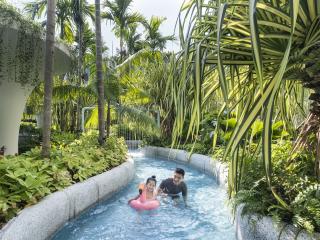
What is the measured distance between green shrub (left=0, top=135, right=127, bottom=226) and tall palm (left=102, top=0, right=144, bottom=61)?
17.8m

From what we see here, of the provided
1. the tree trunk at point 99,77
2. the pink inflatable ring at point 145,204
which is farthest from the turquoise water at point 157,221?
the tree trunk at point 99,77

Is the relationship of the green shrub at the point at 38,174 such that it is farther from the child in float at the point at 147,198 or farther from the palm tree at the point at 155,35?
the palm tree at the point at 155,35

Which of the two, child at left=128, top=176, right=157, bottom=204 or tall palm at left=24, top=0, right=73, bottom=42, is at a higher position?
tall palm at left=24, top=0, right=73, bottom=42

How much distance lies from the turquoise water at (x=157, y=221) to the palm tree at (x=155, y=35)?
Answer: 823 inches

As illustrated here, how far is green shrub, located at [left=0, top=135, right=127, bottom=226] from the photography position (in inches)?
198

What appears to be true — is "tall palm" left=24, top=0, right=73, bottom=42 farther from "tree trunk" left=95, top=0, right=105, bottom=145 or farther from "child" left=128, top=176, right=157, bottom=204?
"child" left=128, top=176, right=157, bottom=204

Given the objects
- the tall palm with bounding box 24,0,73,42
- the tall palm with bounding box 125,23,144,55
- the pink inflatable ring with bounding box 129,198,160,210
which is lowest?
the pink inflatable ring with bounding box 129,198,160,210

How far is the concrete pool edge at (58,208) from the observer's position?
14.6ft

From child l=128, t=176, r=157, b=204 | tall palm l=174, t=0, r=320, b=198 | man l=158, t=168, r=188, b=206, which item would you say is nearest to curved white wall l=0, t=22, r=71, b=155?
child l=128, t=176, r=157, b=204

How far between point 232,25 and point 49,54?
15.0 ft

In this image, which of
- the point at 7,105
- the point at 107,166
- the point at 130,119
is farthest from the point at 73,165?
the point at 130,119

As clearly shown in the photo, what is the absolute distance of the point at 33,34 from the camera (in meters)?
8.46

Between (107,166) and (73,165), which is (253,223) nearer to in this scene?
(73,165)

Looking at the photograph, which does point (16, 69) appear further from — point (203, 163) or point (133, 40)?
point (133, 40)
